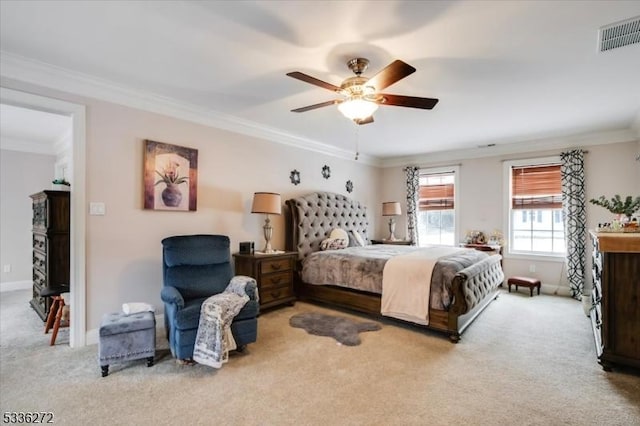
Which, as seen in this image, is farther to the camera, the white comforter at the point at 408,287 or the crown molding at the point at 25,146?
the crown molding at the point at 25,146

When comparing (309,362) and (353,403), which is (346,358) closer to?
(309,362)

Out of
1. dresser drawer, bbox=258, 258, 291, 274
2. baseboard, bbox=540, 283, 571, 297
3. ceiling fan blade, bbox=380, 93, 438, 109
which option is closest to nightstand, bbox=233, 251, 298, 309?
dresser drawer, bbox=258, 258, 291, 274

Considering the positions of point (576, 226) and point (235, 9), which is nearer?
point (235, 9)

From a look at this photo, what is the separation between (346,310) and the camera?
419 cm

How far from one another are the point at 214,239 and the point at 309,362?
1.66m

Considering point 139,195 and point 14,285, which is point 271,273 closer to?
point 139,195

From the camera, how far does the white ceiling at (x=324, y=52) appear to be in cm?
203

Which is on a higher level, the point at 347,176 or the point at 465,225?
the point at 347,176

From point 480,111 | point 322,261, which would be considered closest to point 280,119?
point 322,261

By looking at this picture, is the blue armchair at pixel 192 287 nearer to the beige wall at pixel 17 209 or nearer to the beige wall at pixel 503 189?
the beige wall at pixel 17 209

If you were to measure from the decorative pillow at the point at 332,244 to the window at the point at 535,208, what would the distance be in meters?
3.12

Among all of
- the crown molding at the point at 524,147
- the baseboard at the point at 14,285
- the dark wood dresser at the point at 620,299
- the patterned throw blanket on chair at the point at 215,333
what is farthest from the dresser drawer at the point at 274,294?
the baseboard at the point at 14,285

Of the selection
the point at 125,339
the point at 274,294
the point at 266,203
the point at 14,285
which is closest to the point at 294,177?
the point at 266,203

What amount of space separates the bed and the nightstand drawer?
35cm
